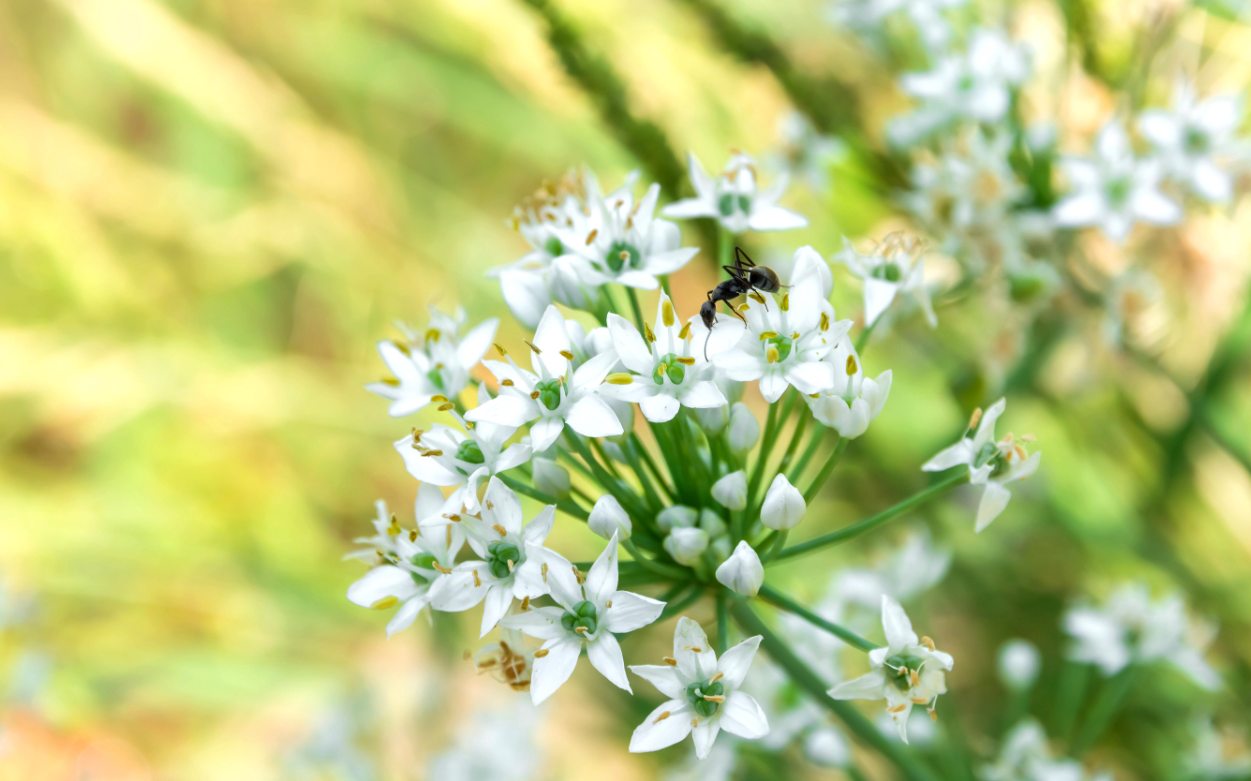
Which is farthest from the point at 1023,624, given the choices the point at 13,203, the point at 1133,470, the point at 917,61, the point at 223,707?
the point at 13,203

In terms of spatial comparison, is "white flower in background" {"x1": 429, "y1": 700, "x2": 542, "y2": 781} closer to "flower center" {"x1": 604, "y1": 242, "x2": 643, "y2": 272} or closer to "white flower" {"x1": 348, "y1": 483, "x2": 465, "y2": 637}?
"white flower" {"x1": 348, "y1": 483, "x2": 465, "y2": 637}

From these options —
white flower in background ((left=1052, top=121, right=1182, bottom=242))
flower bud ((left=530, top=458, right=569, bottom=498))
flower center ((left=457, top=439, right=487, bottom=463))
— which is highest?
white flower in background ((left=1052, top=121, right=1182, bottom=242))

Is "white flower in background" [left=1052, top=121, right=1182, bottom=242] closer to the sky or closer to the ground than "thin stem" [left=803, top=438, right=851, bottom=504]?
closer to the sky

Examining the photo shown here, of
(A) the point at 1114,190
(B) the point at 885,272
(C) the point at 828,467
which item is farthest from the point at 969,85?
(C) the point at 828,467

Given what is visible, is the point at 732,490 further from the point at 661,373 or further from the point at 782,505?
the point at 661,373

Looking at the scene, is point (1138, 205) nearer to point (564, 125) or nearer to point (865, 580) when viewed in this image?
point (865, 580)

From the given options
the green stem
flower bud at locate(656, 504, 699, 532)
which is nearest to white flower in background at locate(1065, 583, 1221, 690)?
the green stem
